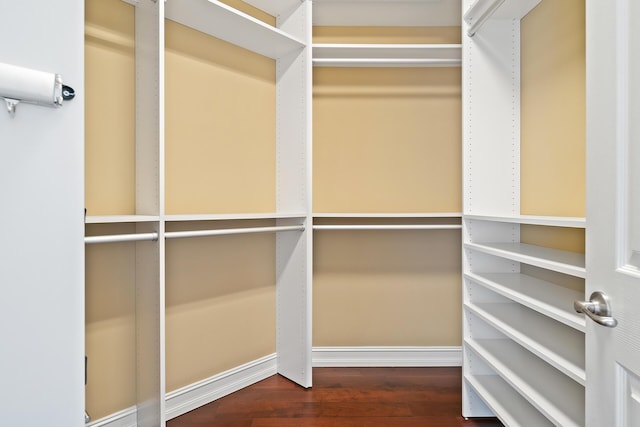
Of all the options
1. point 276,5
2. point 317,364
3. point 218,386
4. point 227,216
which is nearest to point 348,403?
point 317,364

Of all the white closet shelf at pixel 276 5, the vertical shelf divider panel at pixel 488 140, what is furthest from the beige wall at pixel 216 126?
the vertical shelf divider panel at pixel 488 140

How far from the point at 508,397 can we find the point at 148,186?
74.6 inches

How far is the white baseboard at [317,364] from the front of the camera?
2021 mm

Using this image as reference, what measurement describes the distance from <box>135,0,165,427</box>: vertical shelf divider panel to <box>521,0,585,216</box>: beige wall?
1.75m

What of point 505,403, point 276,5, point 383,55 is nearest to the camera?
point 505,403

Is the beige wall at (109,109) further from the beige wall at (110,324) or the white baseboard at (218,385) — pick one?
the white baseboard at (218,385)

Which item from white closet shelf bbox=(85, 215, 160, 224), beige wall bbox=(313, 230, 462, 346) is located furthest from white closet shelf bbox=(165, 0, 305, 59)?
beige wall bbox=(313, 230, 462, 346)

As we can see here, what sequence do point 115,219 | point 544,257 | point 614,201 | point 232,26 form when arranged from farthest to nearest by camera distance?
point 232,26 < point 115,219 < point 544,257 < point 614,201

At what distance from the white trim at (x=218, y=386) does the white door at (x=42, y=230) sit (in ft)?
3.57

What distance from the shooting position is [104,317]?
5.68 ft

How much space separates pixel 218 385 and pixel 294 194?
1.21m

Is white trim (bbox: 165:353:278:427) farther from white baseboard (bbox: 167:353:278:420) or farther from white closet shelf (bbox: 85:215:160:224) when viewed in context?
white closet shelf (bbox: 85:215:160:224)

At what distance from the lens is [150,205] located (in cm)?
169

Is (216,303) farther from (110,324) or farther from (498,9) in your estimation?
(498,9)
